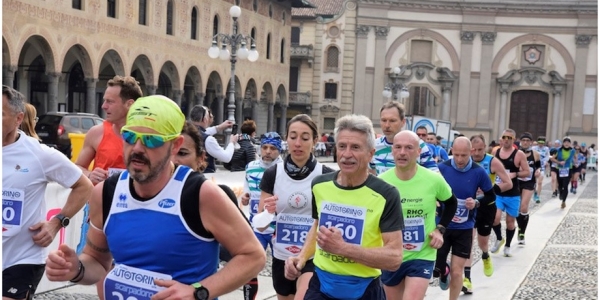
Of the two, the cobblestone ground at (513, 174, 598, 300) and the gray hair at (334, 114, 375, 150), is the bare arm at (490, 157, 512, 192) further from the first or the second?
the gray hair at (334, 114, 375, 150)

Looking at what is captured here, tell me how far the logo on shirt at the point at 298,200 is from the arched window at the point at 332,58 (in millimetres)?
48193

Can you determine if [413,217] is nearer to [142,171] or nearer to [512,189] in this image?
[142,171]

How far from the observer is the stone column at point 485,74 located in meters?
53.0

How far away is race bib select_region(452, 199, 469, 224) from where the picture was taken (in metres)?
8.24

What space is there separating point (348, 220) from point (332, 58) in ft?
164

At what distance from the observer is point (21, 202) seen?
484 centimetres

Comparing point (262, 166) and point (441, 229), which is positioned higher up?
point (262, 166)

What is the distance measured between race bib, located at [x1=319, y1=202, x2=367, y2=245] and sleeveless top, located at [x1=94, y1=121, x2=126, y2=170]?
195 centimetres

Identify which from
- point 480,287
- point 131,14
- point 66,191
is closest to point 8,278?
point 66,191

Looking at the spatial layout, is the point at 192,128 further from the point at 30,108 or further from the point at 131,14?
the point at 131,14

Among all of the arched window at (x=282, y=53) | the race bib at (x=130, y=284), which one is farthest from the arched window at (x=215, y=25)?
the race bib at (x=130, y=284)

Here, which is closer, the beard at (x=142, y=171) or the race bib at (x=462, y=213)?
the beard at (x=142, y=171)

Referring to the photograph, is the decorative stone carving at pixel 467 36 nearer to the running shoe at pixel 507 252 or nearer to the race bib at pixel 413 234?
the running shoe at pixel 507 252

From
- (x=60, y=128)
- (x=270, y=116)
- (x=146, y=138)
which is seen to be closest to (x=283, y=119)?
→ (x=270, y=116)
